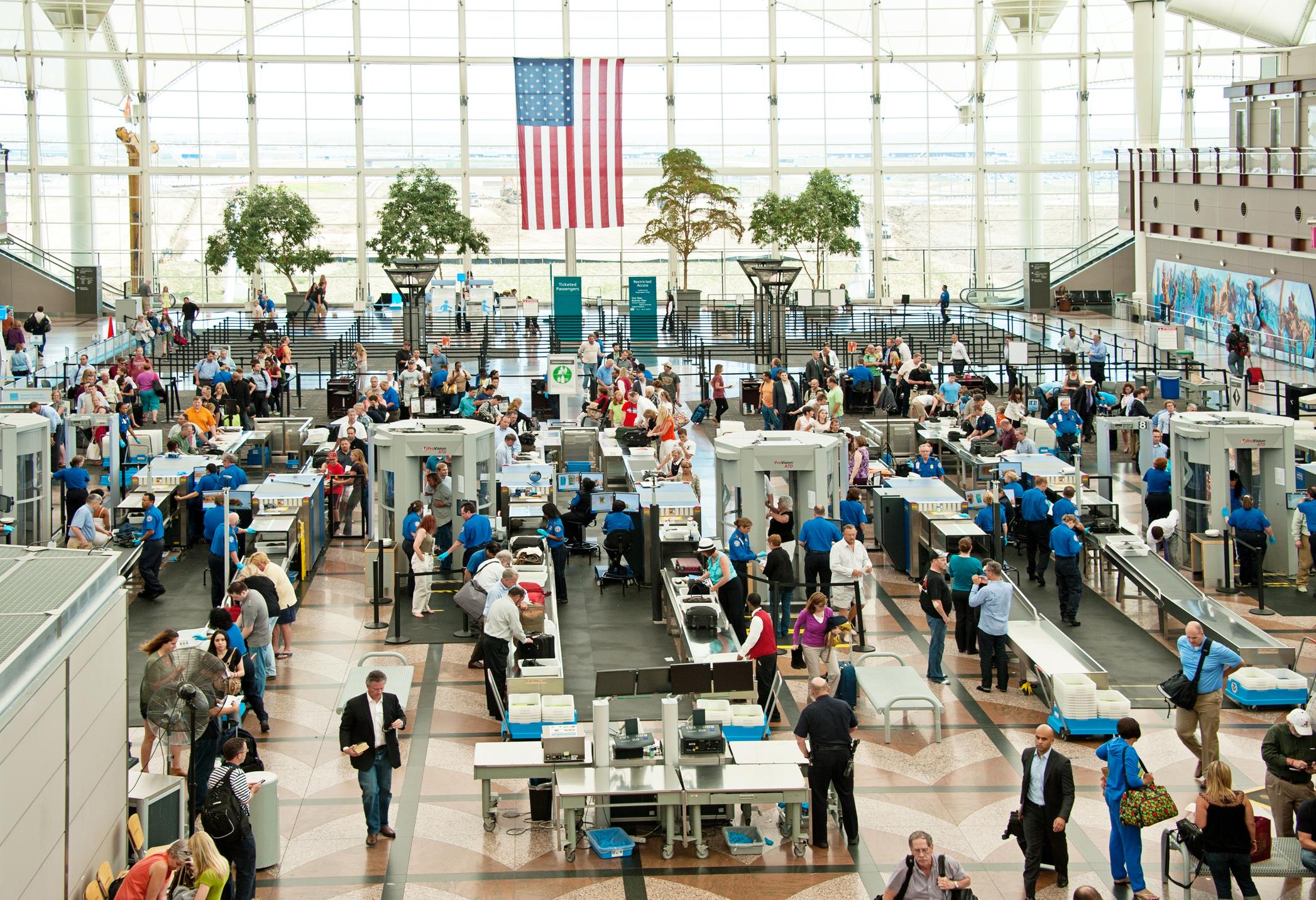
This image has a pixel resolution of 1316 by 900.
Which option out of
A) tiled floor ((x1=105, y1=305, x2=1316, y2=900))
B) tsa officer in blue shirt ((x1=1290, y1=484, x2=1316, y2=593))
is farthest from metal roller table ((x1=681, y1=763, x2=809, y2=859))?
tsa officer in blue shirt ((x1=1290, y1=484, x2=1316, y2=593))

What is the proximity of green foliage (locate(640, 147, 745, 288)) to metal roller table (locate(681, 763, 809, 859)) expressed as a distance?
120 ft

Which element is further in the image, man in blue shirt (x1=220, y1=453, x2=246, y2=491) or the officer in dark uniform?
man in blue shirt (x1=220, y1=453, x2=246, y2=491)

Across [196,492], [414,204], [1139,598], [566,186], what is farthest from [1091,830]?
[414,204]

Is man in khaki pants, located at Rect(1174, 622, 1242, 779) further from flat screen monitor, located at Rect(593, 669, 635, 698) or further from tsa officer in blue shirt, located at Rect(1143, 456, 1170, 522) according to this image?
tsa officer in blue shirt, located at Rect(1143, 456, 1170, 522)

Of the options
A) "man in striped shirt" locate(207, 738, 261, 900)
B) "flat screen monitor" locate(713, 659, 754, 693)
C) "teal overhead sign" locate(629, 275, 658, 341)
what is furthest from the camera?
"teal overhead sign" locate(629, 275, 658, 341)

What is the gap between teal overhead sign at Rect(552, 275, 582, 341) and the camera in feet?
144

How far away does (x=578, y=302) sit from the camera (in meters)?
43.9

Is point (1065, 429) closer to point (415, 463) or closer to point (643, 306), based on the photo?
point (415, 463)

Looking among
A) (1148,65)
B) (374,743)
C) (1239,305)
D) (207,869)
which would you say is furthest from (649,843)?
(1148,65)

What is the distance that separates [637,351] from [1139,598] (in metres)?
25.1

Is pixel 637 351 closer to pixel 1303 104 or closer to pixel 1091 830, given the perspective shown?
pixel 1303 104

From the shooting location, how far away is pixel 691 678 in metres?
13.1

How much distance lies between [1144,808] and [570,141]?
36360 millimetres

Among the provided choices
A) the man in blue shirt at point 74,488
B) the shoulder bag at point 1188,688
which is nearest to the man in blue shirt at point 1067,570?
the shoulder bag at point 1188,688
